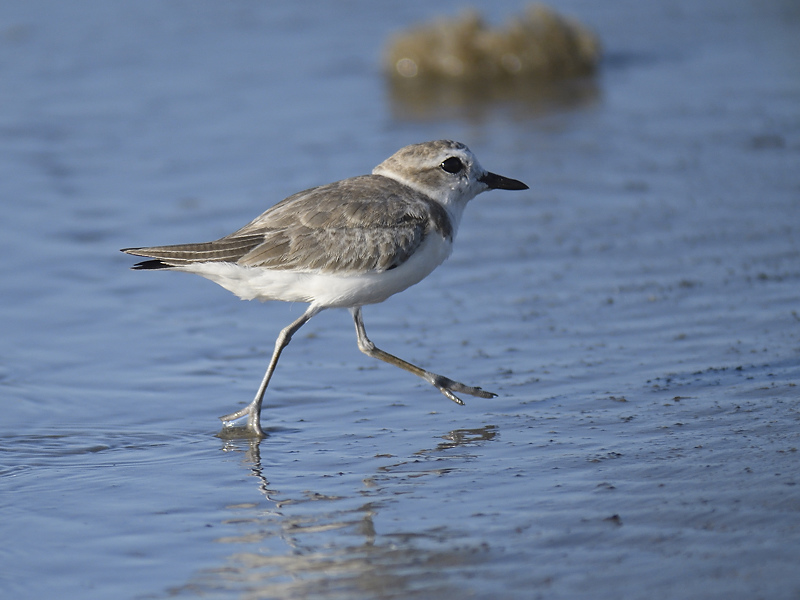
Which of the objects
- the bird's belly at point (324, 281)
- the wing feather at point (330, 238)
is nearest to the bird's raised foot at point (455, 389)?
the bird's belly at point (324, 281)

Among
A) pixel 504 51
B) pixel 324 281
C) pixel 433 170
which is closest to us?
pixel 324 281

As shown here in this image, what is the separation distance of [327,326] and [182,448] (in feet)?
8.54

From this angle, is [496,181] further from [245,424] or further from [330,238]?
[245,424]

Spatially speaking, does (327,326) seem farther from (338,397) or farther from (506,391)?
(506,391)

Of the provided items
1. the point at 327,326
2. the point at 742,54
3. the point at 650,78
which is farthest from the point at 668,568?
the point at 742,54

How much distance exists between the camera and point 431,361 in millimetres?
8094

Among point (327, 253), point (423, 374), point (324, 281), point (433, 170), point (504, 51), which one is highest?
point (504, 51)

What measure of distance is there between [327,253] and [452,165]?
1.22m

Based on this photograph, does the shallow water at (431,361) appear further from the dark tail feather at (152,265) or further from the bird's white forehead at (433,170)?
the bird's white forehead at (433,170)

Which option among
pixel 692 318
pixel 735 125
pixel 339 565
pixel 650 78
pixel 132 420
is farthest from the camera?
pixel 650 78

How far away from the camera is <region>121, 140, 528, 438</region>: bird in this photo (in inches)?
277

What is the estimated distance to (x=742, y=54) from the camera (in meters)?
18.2

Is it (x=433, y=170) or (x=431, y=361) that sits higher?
(x=433, y=170)

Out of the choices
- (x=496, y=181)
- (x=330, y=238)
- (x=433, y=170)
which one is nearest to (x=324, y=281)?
(x=330, y=238)
